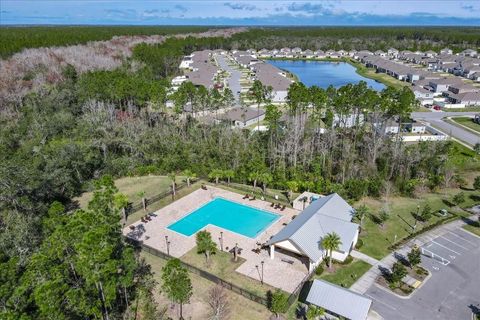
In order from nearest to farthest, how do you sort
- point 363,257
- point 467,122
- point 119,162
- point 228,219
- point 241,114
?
point 363,257 < point 228,219 < point 119,162 < point 241,114 < point 467,122

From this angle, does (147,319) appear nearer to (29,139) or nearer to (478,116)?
(29,139)

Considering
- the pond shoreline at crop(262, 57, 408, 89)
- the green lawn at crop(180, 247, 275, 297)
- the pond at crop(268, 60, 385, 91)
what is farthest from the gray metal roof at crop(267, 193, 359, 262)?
the pond shoreline at crop(262, 57, 408, 89)

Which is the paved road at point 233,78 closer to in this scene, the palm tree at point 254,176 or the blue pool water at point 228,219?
the palm tree at point 254,176

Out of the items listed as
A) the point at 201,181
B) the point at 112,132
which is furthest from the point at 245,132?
the point at 112,132

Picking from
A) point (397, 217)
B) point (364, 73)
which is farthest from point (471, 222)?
point (364, 73)

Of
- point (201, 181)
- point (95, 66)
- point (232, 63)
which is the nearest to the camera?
point (201, 181)

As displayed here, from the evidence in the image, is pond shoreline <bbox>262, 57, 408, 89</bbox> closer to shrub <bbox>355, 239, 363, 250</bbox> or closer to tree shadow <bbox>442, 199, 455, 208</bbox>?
tree shadow <bbox>442, 199, 455, 208</bbox>

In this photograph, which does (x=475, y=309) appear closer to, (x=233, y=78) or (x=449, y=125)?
(x=449, y=125)
